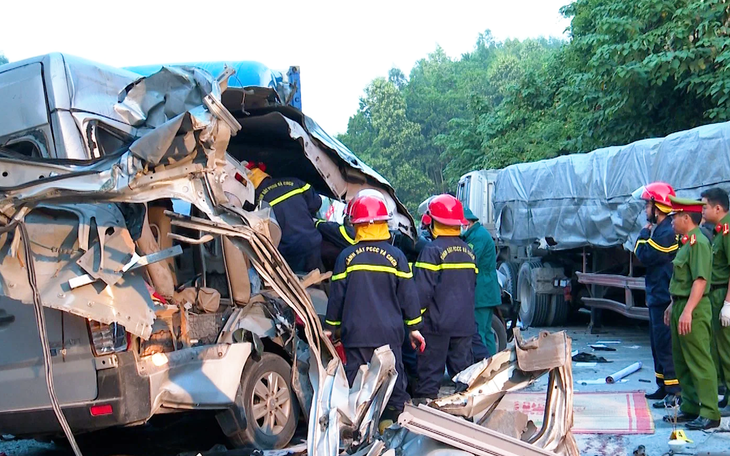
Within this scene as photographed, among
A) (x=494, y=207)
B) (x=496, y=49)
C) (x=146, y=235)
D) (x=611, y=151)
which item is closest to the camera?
(x=146, y=235)

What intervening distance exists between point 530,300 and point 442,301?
7.29 m

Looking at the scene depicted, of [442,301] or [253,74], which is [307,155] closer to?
[442,301]

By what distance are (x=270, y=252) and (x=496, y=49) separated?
6914 centimetres

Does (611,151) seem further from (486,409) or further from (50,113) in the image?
(50,113)

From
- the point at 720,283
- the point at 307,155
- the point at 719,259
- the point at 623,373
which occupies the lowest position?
the point at 623,373

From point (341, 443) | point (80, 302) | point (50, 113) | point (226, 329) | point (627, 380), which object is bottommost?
point (627, 380)

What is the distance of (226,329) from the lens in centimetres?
541

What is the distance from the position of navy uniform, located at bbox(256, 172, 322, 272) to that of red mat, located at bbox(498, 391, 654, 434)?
2.11 metres

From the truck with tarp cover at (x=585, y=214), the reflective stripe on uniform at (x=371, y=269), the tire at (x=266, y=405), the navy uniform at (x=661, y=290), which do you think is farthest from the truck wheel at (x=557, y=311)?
the tire at (x=266, y=405)

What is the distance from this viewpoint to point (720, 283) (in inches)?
259

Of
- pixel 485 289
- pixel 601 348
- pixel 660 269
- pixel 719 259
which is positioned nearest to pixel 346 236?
pixel 485 289

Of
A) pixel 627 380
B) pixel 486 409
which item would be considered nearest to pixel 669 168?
pixel 627 380

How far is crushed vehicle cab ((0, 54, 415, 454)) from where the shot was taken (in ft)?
13.1

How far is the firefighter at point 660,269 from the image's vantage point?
7238mm
